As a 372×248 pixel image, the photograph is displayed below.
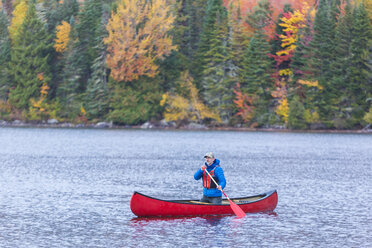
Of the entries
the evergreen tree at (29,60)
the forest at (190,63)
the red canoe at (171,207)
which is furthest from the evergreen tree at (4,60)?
the red canoe at (171,207)

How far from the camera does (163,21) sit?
107312mm

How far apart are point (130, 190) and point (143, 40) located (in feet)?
238

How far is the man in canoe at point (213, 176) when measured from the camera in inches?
1016

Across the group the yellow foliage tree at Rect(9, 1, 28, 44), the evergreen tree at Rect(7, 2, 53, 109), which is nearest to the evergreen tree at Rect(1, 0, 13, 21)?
the yellow foliage tree at Rect(9, 1, 28, 44)

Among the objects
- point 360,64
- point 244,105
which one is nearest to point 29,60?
point 244,105

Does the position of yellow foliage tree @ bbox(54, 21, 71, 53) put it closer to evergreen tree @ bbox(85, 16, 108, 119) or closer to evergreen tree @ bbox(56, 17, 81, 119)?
evergreen tree @ bbox(56, 17, 81, 119)

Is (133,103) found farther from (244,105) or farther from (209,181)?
(209,181)

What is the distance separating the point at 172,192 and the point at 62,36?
82.3 m

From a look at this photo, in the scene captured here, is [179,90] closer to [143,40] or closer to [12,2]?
[143,40]

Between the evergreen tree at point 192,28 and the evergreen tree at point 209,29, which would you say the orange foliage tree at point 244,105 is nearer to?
the evergreen tree at point 209,29

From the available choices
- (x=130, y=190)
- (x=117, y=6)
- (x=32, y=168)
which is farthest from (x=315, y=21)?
(x=130, y=190)

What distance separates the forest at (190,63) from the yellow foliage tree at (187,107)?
179 millimetres

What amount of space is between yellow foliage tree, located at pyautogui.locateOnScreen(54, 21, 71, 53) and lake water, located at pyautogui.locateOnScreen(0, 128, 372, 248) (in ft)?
143

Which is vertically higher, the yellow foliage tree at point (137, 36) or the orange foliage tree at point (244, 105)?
the yellow foliage tree at point (137, 36)
